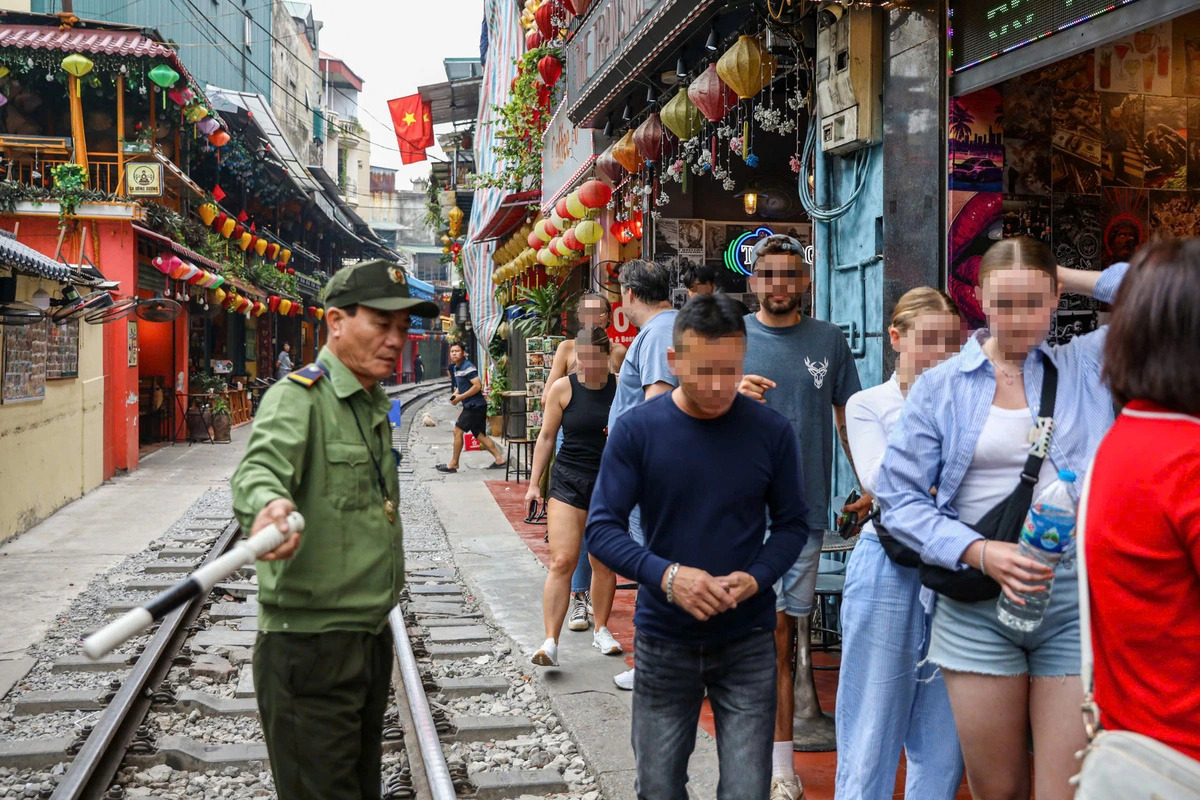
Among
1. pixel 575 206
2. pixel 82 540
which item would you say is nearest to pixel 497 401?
pixel 575 206

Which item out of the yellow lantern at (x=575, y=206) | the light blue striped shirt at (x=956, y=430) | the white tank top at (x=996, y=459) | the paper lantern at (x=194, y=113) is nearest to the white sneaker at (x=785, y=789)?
the light blue striped shirt at (x=956, y=430)

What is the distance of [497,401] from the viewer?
21344 millimetres

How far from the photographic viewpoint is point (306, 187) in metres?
32.4

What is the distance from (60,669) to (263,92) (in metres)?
36.5

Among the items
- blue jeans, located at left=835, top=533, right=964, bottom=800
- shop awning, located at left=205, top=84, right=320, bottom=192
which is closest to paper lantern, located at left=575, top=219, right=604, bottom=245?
blue jeans, located at left=835, top=533, right=964, bottom=800

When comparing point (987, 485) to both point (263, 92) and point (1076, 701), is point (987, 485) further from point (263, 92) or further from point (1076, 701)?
point (263, 92)

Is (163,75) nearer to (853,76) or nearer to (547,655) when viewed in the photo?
(853,76)

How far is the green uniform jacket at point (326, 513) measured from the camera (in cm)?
291

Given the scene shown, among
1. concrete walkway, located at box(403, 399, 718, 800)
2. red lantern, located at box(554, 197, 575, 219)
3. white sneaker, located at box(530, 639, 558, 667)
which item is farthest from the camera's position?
red lantern, located at box(554, 197, 575, 219)

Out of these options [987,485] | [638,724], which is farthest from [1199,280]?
[638,724]

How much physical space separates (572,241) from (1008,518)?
1045 centimetres

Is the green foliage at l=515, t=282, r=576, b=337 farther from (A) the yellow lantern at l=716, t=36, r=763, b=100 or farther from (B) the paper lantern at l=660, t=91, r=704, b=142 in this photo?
(A) the yellow lantern at l=716, t=36, r=763, b=100

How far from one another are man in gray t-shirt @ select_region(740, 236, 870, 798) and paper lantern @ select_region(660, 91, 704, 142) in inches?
191

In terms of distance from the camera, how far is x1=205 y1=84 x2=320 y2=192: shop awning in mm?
25281
